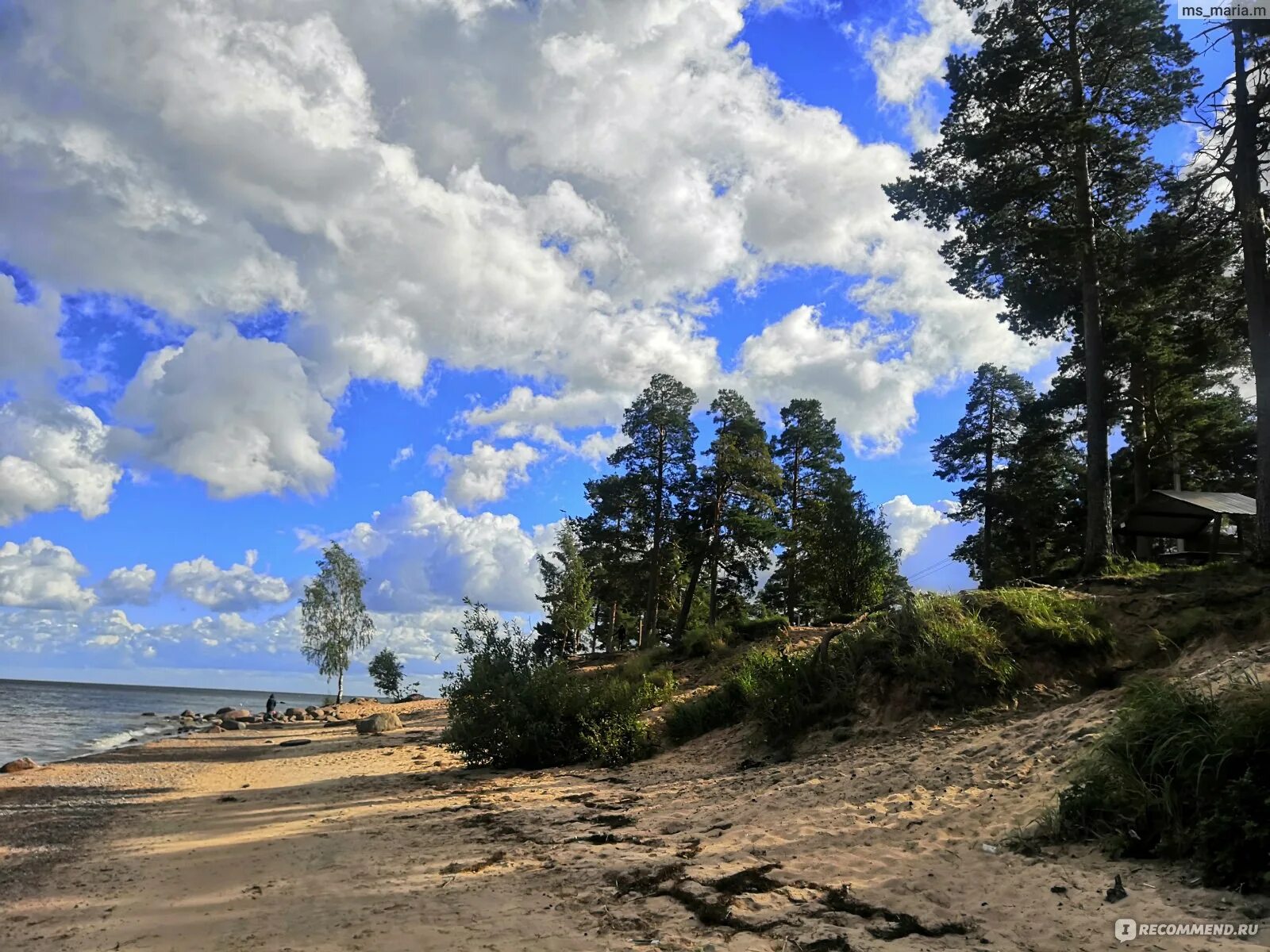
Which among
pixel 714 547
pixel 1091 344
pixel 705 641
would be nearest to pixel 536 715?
pixel 705 641

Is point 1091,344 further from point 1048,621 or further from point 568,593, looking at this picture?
point 568,593

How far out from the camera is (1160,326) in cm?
2155

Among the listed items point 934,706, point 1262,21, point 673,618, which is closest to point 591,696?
point 934,706

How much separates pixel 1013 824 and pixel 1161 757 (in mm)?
1402

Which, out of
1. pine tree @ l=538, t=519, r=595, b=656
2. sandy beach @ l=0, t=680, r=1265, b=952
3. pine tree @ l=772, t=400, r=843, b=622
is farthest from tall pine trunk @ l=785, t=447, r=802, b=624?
sandy beach @ l=0, t=680, r=1265, b=952

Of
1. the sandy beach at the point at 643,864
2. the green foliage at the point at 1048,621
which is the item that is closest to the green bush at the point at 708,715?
the sandy beach at the point at 643,864

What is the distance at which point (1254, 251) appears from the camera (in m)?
14.4

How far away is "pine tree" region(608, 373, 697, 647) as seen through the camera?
1396 inches

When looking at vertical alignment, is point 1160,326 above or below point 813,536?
above

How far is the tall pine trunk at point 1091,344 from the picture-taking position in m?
16.2

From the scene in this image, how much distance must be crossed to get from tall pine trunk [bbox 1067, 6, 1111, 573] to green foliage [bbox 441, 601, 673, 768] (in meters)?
10.6

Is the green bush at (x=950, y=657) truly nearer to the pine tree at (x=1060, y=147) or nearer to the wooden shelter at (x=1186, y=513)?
the pine tree at (x=1060, y=147)

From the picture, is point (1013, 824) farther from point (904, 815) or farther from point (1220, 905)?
point (1220, 905)

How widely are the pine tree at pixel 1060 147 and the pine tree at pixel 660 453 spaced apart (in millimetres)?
18811
